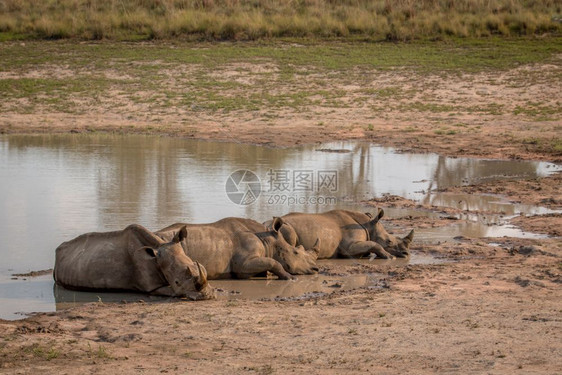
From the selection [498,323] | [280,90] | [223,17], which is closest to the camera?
[498,323]

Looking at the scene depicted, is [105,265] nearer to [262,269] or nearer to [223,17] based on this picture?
[262,269]

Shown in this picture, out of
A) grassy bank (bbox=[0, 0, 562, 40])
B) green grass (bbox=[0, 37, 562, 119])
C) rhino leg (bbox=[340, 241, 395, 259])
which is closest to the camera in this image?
rhino leg (bbox=[340, 241, 395, 259])

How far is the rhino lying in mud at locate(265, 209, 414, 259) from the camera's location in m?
11.7

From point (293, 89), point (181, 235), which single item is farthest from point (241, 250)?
point (293, 89)

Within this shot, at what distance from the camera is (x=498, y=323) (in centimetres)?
839

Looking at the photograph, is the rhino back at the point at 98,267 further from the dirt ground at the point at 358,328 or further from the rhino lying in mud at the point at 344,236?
the rhino lying in mud at the point at 344,236

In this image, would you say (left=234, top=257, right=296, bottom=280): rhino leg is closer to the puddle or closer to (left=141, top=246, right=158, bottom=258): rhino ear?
the puddle

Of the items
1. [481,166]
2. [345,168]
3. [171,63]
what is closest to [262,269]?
[345,168]

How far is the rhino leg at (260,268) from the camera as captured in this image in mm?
10594

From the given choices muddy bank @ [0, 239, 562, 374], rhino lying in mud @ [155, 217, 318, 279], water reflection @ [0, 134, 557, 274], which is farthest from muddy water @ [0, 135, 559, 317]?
rhino lying in mud @ [155, 217, 318, 279]

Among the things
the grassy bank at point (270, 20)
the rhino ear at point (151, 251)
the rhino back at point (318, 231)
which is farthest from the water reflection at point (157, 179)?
the grassy bank at point (270, 20)

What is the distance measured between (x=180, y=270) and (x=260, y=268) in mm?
1205

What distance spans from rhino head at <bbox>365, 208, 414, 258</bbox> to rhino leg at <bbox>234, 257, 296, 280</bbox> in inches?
72.6

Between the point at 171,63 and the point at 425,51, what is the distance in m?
8.05
